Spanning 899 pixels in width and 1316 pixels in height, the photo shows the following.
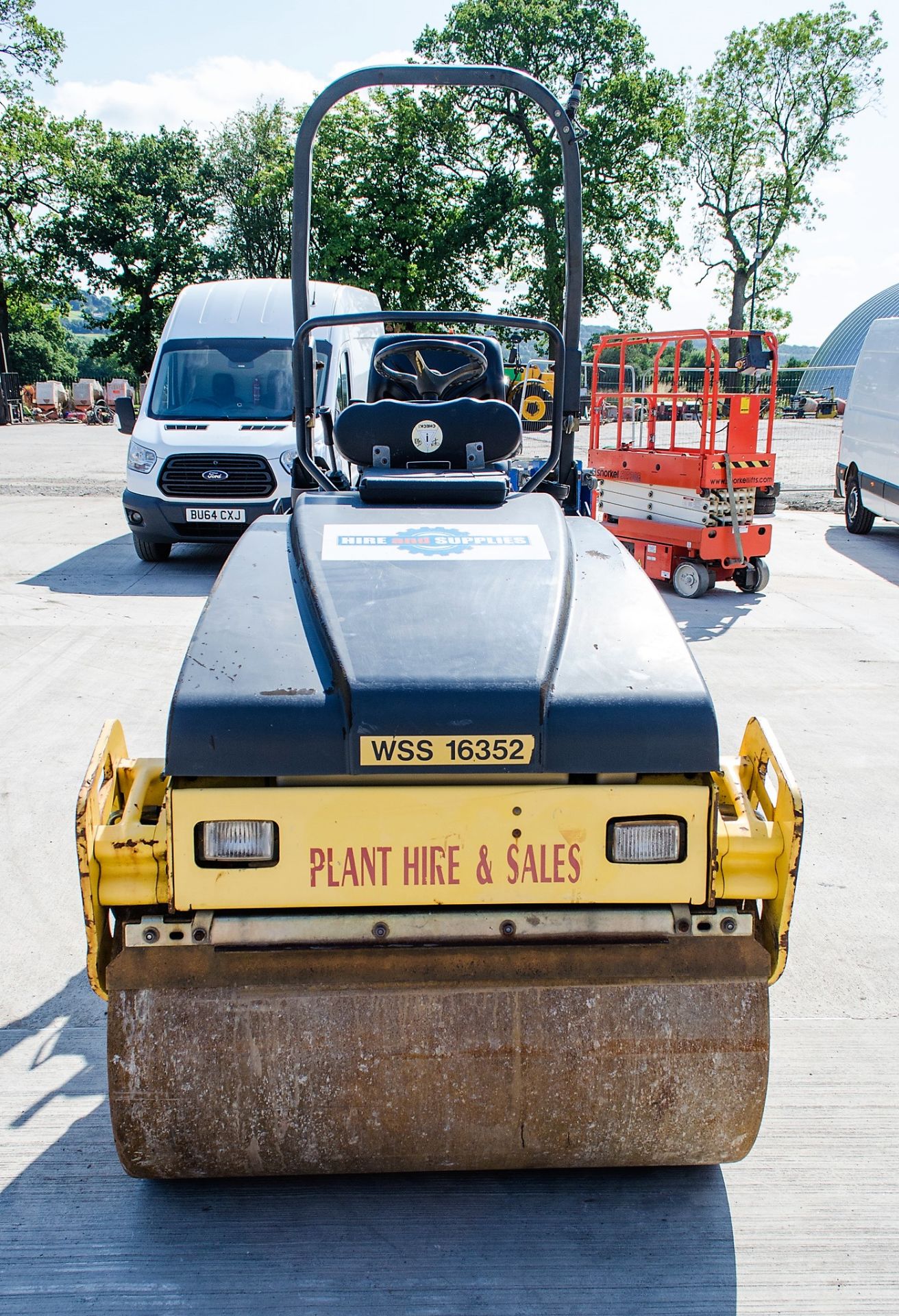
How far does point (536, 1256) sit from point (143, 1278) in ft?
2.95

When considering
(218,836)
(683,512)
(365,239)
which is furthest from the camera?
(365,239)

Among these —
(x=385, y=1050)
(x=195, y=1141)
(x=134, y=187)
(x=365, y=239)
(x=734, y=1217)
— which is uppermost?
(x=134, y=187)

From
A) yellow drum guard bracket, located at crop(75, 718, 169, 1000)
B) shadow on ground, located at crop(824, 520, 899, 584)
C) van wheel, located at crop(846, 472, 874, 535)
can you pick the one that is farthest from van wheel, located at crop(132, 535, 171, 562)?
yellow drum guard bracket, located at crop(75, 718, 169, 1000)

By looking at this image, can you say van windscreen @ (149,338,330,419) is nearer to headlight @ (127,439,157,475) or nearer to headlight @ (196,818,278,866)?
headlight @ (127,439,157,475)

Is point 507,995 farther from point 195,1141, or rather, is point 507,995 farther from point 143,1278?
point 143,1278

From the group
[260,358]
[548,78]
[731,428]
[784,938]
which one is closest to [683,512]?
[731,428]

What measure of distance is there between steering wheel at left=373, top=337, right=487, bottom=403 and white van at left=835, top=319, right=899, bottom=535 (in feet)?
31.2

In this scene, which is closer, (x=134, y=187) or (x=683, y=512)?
(x=683, y=512)

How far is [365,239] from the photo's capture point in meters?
37.3

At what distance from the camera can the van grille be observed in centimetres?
1111

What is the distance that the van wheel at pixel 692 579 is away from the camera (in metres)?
10.3

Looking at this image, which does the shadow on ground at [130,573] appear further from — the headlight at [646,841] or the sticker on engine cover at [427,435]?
the headlight at [646,841]

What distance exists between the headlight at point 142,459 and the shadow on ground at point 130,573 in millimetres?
950

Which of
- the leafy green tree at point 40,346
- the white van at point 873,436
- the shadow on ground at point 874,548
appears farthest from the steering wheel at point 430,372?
the leafy green tree at point 40,346
